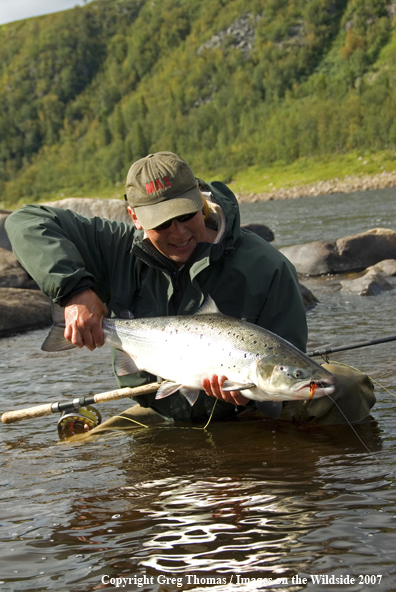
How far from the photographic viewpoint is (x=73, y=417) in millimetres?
5262

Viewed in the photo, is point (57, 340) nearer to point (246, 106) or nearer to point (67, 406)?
point (67, 406)

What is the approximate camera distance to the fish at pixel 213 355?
139 inches

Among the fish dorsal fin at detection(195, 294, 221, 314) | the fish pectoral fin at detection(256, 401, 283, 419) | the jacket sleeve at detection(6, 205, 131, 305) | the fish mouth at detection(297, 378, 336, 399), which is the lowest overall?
the fish pectoral fin at detection(256, 401, 283, 419)

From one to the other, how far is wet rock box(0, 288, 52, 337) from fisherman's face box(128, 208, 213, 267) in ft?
21.2

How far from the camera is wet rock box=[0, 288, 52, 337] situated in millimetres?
10391

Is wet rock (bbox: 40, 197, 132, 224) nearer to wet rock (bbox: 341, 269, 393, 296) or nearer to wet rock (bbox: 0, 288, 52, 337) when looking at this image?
wet rock (bbox: 0, 288, 52, 337)

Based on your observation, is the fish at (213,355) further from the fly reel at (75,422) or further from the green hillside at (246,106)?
the green hillside at (246,106)

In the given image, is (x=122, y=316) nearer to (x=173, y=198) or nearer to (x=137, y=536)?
(x=173, y=198)

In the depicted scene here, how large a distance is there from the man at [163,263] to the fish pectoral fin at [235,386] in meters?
0.07

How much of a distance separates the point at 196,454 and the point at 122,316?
1033 mm

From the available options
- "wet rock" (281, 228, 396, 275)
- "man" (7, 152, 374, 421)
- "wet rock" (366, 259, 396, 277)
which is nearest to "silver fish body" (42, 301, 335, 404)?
"man" (7, 152, 374, 421)

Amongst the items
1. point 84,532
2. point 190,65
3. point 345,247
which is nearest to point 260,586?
point 84,532

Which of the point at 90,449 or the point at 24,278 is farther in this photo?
the point at 24,278

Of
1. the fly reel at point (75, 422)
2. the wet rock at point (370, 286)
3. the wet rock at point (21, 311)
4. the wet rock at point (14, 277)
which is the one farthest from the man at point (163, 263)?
the wet rock at point (14, 277)
